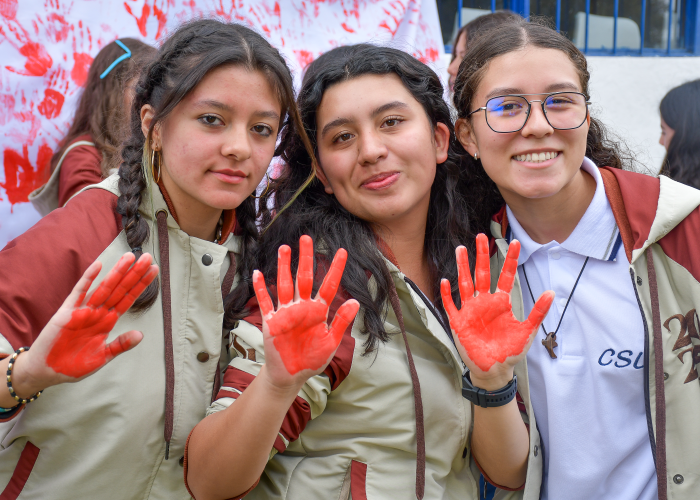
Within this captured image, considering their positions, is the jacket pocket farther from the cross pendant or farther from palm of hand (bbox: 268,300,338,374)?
the cross pendant

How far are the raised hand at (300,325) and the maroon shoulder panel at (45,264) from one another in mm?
447

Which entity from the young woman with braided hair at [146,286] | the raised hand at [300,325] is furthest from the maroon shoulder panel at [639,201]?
the young woman with braided hair at [146,286]

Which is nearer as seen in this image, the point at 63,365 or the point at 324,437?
the point at 63,365

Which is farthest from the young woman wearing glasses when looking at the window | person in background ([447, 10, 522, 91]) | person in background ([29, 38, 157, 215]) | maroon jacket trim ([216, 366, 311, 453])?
the window

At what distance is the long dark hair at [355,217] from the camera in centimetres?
176

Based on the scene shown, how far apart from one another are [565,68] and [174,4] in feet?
6.99

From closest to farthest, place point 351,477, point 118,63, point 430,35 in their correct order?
point 351,477 → point 118,63 → point 430,35

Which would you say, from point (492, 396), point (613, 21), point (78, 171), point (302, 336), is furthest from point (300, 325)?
point (613, 21)

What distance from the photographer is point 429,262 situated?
2004 mm

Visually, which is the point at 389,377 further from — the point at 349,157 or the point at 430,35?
the point at 430,35

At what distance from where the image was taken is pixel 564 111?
1783 mm

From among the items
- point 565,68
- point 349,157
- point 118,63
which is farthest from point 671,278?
point 118,63

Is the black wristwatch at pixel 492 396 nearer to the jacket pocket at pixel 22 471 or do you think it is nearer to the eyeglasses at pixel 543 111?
the eyeglasses at pixel 543 111

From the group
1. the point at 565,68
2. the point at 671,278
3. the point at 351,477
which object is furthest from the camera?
the point at 565,68
